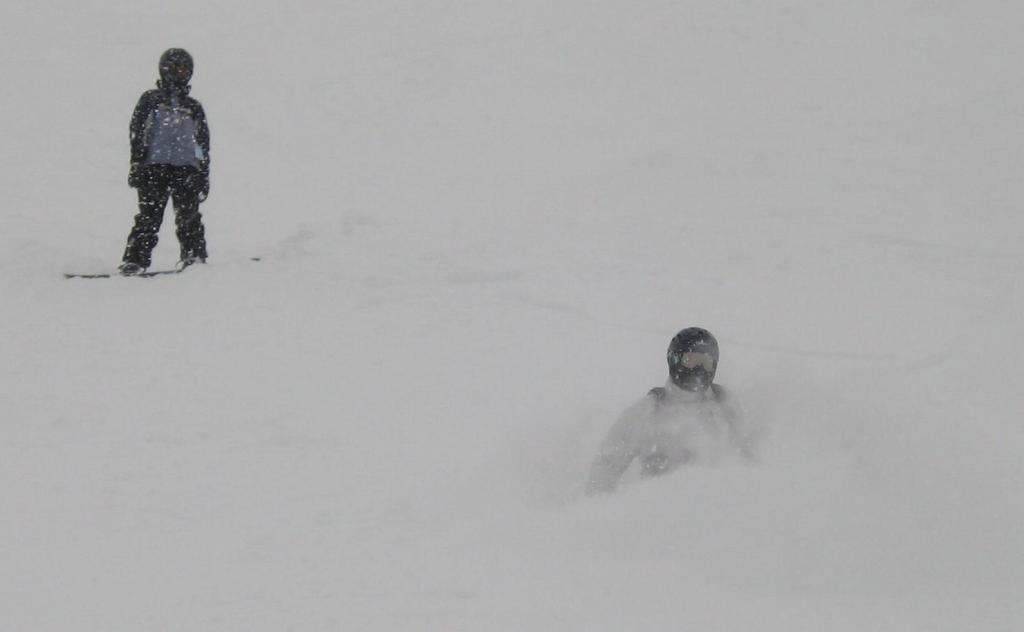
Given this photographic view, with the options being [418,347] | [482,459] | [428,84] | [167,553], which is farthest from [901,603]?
[428,84]

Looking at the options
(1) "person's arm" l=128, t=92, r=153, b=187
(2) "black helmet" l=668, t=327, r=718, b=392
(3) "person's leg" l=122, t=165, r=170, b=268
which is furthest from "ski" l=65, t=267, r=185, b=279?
(2) "black helmet" l=668, t=327, r=718, b=392

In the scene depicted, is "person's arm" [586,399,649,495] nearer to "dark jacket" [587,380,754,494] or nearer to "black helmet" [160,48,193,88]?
"dark jacket" [587,380,754,494]

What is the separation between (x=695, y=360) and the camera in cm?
585

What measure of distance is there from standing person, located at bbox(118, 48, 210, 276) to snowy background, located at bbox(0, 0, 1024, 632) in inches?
15.8

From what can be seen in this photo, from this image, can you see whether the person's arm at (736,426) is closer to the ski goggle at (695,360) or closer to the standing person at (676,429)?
the standing person at (676,429)

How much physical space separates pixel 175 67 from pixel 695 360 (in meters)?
4.78

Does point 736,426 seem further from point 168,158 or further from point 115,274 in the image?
point 115,274

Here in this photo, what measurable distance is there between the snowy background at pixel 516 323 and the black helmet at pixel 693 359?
0.46 m

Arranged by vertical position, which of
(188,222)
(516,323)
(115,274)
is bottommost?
(516,323)

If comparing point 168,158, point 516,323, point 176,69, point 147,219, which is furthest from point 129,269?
point 516,323

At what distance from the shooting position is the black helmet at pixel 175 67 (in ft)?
28.1

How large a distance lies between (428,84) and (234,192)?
4.15 m

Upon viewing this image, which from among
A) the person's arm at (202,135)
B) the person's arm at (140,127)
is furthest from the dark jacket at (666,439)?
the person's arm at (140,127)

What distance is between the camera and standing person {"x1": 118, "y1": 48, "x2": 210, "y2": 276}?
8.71 meters
